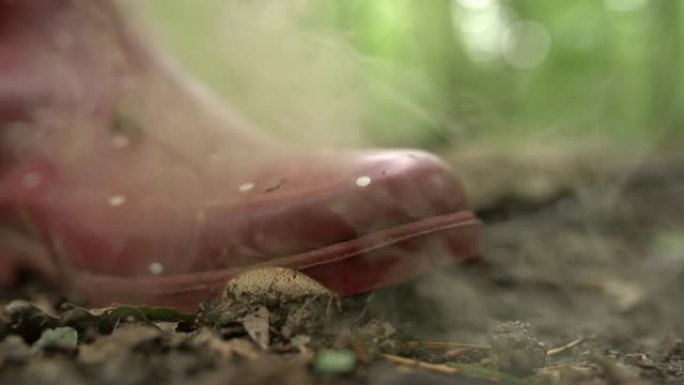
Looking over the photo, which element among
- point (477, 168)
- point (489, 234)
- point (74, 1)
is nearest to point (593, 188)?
point (477, 168)

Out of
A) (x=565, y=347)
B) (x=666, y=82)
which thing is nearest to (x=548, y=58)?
(x=666, y=82)

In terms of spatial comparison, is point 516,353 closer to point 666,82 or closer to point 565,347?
point 565,347

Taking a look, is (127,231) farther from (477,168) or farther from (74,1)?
(477,168)

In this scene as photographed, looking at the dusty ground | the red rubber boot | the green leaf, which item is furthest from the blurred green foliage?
the green leaf

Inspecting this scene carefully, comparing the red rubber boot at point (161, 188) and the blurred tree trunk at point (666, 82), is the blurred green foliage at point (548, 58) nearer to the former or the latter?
the blurred tree trunk at point (666, 82)

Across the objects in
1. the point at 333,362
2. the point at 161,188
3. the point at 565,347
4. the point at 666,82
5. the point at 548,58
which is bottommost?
the point at 333,362
